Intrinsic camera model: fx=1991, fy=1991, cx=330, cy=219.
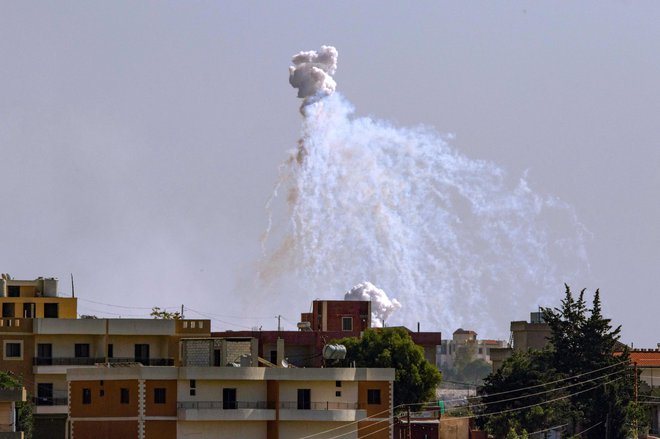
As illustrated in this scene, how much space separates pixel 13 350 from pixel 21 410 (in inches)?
567

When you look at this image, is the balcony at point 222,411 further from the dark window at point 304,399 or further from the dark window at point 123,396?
the dark window at point 123,396

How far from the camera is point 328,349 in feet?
434

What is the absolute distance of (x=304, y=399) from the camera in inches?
5054

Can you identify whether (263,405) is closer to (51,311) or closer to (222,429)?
(222,429)

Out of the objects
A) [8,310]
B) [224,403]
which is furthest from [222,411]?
[8,310]

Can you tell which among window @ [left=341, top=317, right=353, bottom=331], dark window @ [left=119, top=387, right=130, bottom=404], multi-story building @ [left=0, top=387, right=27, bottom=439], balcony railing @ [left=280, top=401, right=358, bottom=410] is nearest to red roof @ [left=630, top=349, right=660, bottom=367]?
balcony railing @ [left=280, top=401, right=358, bottom=410]

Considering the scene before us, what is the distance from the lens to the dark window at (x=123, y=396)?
416ft

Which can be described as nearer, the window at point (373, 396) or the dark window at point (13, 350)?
the window at point (373, 396)

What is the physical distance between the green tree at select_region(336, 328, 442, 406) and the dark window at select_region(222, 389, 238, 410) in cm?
2330

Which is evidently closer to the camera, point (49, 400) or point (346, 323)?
point (49, 400)

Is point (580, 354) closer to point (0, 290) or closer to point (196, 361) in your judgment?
point (196, 361)

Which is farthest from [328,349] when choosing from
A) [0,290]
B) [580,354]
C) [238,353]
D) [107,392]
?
[0,290]

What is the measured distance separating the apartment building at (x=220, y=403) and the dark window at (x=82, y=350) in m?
23.3

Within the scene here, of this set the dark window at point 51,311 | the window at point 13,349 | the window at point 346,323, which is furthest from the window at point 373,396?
the window at point 346,323
